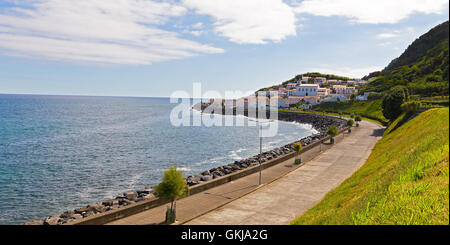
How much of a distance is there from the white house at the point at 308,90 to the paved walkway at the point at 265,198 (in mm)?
141741

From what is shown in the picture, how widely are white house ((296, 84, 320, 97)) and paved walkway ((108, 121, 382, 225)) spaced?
465ft

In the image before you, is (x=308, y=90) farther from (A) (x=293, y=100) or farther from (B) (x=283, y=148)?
(B) (x=283, y=148)

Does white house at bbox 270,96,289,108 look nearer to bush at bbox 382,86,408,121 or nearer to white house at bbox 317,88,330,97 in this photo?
white house at bbox 317,88,330,97

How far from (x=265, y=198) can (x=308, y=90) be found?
16109 cm

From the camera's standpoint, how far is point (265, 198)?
20484 millimetres

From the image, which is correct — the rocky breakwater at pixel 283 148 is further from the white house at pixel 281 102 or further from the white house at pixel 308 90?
the white house at pixel 308 90

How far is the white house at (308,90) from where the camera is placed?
547ft

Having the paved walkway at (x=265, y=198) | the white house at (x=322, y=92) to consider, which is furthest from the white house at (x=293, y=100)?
the paved walkway at (x=265, y=198)

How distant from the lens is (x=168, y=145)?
202 ft

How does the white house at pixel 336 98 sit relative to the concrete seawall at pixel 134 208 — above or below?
above

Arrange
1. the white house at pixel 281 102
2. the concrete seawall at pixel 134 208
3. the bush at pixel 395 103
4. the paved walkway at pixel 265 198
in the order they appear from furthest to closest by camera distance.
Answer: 1. the white house at pixel 281 102
2. the bush at pixel 395 103
3. the paved walkway at pixel 265 198
4. the concrete seawall at pixel 134 208

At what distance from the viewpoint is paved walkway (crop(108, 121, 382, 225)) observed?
16.6m

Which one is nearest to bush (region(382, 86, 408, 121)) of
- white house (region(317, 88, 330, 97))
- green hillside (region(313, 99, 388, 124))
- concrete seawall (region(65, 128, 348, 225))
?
green hillside (region(313, 99, 388, 124))
